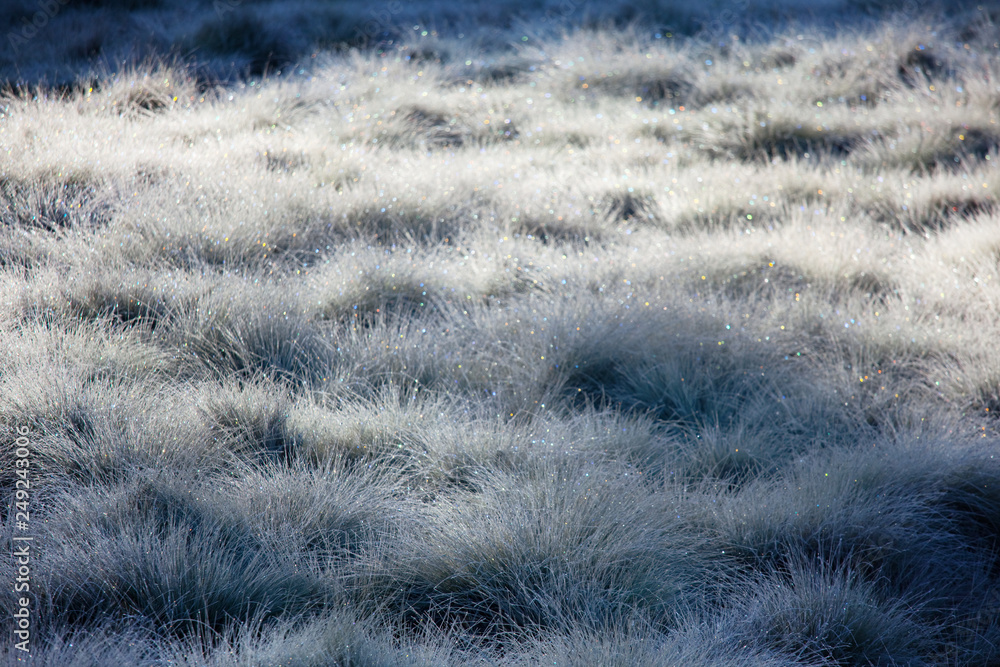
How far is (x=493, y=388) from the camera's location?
9.75 feet

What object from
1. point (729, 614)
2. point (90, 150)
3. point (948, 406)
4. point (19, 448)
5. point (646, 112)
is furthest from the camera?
point (646, 112)

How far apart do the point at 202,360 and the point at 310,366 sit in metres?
0.43

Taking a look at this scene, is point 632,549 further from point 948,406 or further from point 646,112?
point 646,112

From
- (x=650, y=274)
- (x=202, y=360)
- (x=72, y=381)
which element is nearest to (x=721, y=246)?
(x=650, y=274)

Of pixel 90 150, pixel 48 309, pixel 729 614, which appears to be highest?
pixel 90 150

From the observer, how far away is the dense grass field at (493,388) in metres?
1.93

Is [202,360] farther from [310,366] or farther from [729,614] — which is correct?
[729,614]

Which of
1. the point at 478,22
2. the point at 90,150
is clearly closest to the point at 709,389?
the point at 90,150

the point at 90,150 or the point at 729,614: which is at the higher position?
the point at 90,150

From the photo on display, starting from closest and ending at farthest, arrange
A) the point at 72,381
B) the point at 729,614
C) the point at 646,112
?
Result: the point at 729,614 → the point at 72,381 → the point at 646,112

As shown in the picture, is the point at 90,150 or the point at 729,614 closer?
the point at 729,614

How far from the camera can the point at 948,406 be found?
2988 mm

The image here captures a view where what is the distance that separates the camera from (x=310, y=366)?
10.1 feet

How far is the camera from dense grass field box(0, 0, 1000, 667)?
6.33 feet
